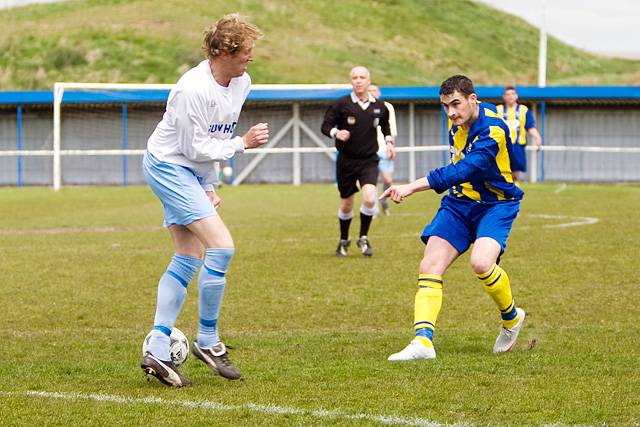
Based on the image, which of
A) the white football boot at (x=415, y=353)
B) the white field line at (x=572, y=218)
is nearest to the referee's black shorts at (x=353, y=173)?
the white field line at (x=572, y=218)

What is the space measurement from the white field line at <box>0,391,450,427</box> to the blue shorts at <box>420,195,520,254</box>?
2.32 m

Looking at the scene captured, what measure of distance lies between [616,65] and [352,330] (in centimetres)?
6165

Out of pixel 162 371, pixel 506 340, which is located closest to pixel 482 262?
pixel 506 340

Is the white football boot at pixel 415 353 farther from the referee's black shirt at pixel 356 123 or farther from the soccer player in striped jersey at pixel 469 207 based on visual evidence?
the referee's black shirt at pixel 356 123

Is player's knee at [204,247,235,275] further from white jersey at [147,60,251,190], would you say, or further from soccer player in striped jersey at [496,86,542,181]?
soccer player in striped jersey at [496,86,542,181]

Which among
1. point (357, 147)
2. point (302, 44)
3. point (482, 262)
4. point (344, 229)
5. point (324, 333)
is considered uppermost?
point (302, 44)

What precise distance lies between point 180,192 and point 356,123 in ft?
26.3

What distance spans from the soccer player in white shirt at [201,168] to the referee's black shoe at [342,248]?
724 centimetres

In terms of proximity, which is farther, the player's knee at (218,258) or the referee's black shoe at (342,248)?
the referee's black shoe at (342,248)

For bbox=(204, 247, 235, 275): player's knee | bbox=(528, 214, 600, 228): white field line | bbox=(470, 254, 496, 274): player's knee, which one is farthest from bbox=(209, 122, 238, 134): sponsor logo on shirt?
bbox=(528, 214, 600, 228): white field line

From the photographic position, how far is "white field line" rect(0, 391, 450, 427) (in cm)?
547

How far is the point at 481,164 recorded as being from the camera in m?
7.35

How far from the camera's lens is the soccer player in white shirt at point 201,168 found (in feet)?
21.1

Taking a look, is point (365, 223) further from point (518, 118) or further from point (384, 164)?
point (384, 164)
